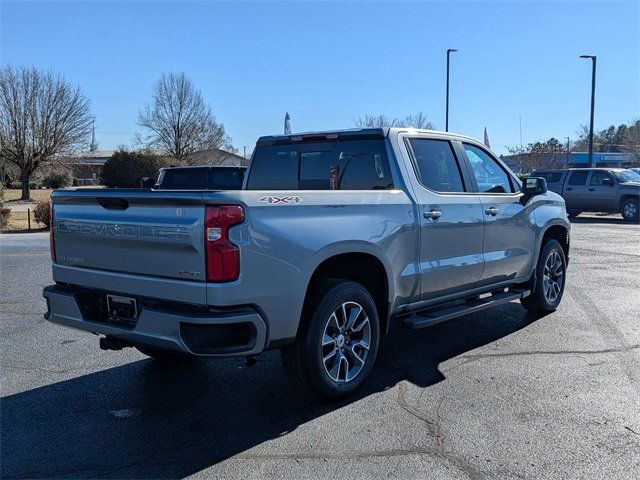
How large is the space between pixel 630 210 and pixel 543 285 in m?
16.3

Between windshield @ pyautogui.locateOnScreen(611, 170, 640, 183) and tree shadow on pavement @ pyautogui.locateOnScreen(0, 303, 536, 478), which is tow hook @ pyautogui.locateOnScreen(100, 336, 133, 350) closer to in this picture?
tree shadow on pavement @ pyautogui.locateOnScreen(0, 303, 536, 478)

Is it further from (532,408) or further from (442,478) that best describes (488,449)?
(532,408)

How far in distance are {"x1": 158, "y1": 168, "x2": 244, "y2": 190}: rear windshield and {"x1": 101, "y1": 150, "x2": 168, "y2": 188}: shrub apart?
25836 mm

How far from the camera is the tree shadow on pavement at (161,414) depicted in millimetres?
3502

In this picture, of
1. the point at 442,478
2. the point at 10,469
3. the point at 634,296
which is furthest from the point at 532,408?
the point at 634,296

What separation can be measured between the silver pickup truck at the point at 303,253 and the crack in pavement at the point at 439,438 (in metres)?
0.40

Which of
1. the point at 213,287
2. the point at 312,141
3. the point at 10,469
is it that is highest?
the point at 312,141

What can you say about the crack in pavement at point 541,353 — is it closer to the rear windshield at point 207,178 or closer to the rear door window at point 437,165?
the rear door window at point 437,165

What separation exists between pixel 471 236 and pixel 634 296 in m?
3.77

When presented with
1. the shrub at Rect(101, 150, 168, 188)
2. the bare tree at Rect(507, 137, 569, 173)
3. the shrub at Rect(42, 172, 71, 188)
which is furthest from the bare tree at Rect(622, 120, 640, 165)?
the shrub at Rect(42, 172, 71, 188)

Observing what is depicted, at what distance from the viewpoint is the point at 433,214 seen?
5.08 meters

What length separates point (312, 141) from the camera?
5.64 m

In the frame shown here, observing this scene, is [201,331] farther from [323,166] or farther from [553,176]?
[553,176]

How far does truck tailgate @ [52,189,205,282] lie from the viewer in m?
3.64
